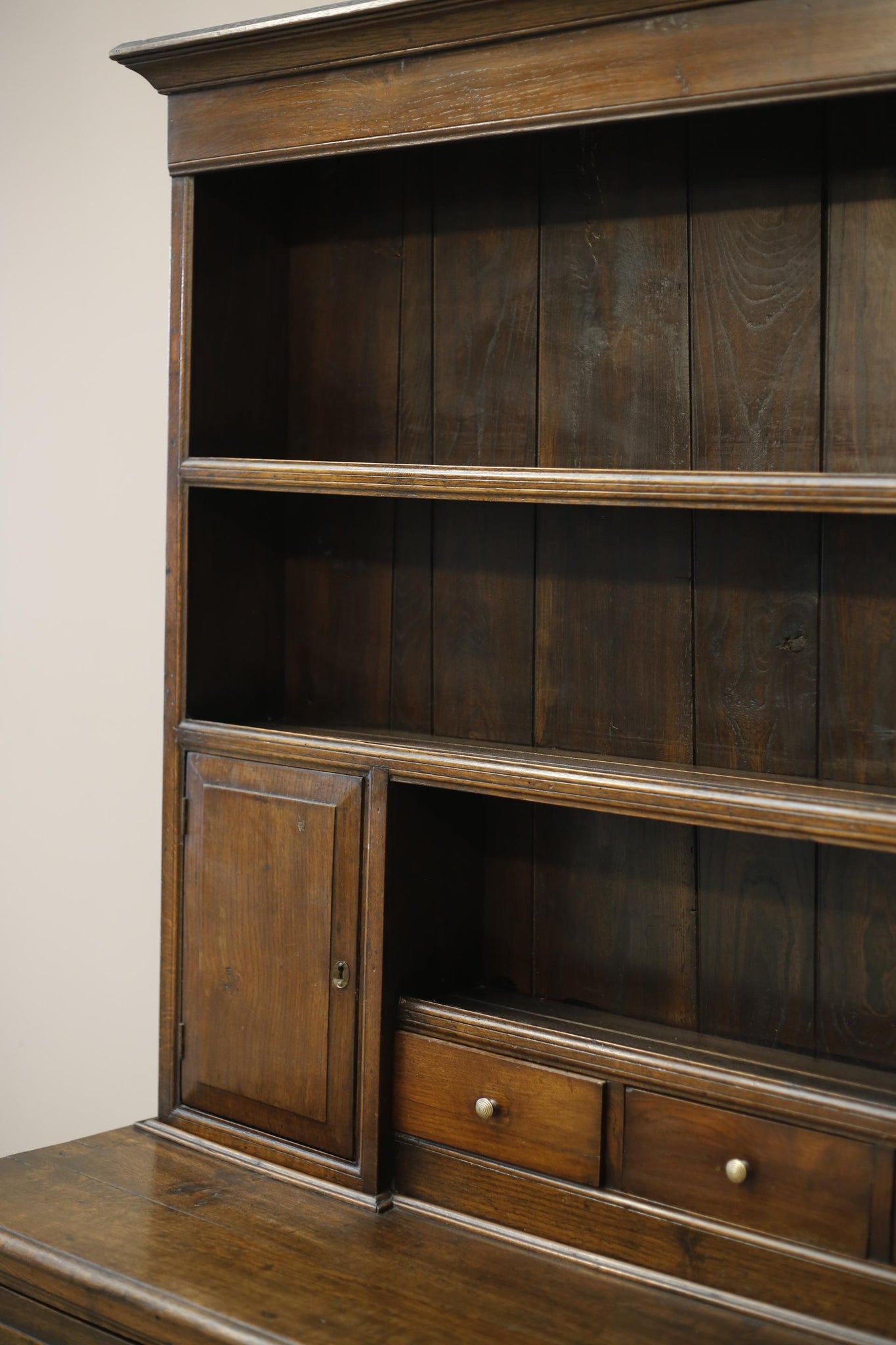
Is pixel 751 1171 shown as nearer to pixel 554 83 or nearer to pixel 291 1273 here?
pixel 291 1273

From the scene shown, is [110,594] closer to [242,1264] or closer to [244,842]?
[244,842]

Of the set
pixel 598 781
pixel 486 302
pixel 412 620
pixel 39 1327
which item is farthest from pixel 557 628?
pixel 39 1327

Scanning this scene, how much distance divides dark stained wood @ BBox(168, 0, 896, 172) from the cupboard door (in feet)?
2.85

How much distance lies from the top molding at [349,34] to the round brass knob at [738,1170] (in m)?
1.31

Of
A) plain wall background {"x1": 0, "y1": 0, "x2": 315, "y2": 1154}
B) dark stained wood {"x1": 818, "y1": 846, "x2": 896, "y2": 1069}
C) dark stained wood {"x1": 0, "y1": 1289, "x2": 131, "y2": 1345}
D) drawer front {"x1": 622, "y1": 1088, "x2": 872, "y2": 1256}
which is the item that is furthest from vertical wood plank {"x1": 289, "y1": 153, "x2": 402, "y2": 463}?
dark stained wood {"x1": 0, "y1": 1289, "x2": 131, "y2": 1345}

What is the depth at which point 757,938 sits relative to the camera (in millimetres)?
1787

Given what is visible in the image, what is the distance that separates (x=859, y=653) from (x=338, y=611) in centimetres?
82

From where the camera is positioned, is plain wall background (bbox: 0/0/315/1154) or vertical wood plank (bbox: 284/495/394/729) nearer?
vertical wood plank (bbox: 284/495/394/729)

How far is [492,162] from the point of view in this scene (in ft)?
6.46

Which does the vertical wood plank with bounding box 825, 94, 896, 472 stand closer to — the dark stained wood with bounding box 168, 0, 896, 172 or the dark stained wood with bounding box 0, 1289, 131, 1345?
the dark stained wood with bounding box 168, 0, 896, 172

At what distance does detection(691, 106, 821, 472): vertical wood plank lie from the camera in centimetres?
171

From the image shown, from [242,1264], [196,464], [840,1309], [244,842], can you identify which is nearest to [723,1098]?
[840,1309]

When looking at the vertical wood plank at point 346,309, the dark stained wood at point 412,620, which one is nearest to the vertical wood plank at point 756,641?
the dark stained wood at point 412,620

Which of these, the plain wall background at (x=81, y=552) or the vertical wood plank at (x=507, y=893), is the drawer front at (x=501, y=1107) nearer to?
the vertical wood plank at (x=507, y=893)
